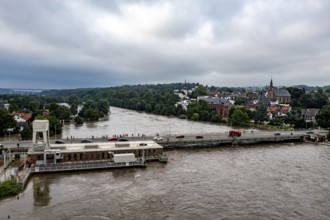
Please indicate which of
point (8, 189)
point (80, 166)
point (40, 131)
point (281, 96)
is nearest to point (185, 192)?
point (80, 166)

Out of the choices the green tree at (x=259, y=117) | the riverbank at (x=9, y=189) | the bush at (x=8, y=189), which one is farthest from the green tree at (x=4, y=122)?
the green tree at (x=259, y=117)

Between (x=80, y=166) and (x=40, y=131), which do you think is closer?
(x=80, y=166)

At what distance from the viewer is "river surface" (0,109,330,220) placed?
29.3m

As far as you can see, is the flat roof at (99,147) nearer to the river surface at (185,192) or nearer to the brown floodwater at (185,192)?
the river surface at (185,192)

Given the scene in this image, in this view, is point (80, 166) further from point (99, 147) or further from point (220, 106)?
point (220, 106)

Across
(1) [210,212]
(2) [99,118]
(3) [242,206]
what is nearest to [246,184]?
(3) [242,206]

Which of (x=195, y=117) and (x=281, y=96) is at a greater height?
(x=281, y=96)

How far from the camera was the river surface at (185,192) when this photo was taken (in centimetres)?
2933

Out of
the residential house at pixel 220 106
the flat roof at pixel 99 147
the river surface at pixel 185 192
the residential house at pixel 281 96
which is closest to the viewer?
the river surface at pixel 185 192

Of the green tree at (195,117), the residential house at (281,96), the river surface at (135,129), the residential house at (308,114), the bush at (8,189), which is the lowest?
the bush at (8,189)

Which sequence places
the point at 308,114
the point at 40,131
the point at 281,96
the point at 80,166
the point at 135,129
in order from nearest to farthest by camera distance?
the point at 80,166 < the point at 40,131 < the point at 135,129 < the point at 308,114 < the point at 281,96

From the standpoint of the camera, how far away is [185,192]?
34.7 metres

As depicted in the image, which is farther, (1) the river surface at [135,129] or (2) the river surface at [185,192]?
(1) the river surface at [135,129]

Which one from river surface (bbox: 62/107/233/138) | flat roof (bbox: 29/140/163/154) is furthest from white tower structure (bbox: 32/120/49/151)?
river surface (bbox: 62/107/233/138)
